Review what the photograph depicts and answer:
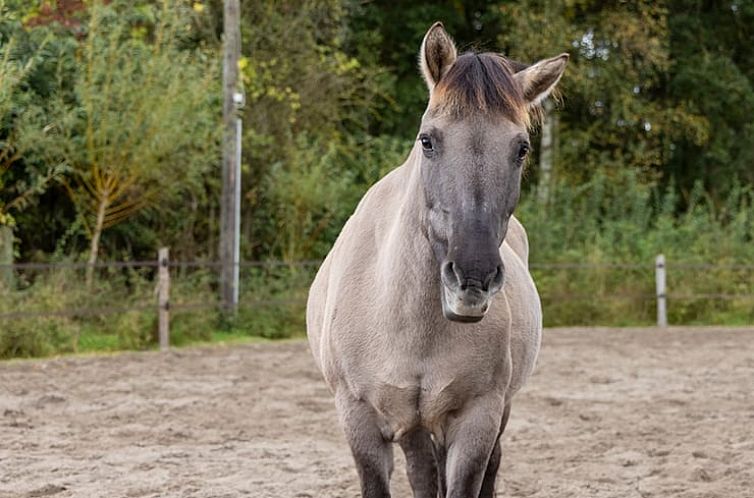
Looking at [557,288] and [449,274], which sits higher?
[449,274]

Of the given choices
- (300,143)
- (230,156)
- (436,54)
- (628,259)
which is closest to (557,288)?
(628,259)

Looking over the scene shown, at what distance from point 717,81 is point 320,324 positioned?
19.4 metres

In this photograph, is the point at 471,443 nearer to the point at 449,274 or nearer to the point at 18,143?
the point at 449,274

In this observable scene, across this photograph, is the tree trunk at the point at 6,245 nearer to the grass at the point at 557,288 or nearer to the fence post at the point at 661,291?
the grass at the point at 557,288

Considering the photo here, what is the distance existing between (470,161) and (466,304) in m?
0.44

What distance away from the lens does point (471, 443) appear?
3.40m

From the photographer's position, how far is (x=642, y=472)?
5770mm

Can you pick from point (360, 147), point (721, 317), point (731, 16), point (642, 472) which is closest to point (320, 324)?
point (642, 472)

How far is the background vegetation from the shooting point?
12.3 metres

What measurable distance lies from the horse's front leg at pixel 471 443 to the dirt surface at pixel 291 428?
1.95 metres

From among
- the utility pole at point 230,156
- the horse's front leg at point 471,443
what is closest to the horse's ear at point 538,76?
the horse's front leg at point 471,443

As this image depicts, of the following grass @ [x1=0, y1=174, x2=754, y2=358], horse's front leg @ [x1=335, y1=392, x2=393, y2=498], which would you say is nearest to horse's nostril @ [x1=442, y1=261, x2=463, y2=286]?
horse's front leg @ [x1=335, y1=392, x2=393, y2=498]

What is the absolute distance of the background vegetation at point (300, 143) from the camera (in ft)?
40.3

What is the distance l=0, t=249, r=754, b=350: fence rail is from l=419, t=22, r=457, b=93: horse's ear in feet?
27.4
